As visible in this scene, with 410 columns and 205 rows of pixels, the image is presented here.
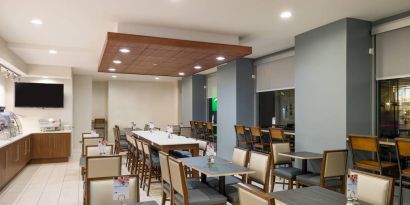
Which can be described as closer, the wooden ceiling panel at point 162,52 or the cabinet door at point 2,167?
the wooden ceiling panel at point 162,52

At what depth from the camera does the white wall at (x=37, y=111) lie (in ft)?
27.0

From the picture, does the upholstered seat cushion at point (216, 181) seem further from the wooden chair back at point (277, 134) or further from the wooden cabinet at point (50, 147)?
the wooden cabinet at point (50, 147)

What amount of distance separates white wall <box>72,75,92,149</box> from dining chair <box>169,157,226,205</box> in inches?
315

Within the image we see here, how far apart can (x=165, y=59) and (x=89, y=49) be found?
2.00 metres

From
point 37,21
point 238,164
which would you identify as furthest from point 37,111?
point 238,164

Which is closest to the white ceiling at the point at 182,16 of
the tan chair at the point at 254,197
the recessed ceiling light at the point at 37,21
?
the recessed ceiling light at the point at 37,21

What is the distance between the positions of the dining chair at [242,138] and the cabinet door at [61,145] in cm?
461

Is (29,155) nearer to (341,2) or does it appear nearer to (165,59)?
(165,59)

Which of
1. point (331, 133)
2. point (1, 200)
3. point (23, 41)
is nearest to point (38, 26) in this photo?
point (23, 41)

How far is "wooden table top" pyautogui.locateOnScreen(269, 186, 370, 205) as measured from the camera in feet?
7.16

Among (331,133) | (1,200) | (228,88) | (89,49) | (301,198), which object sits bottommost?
(1,200)

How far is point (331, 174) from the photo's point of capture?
3883 millimetres

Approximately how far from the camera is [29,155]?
7348 mm

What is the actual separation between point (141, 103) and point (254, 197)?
36.2 ft
